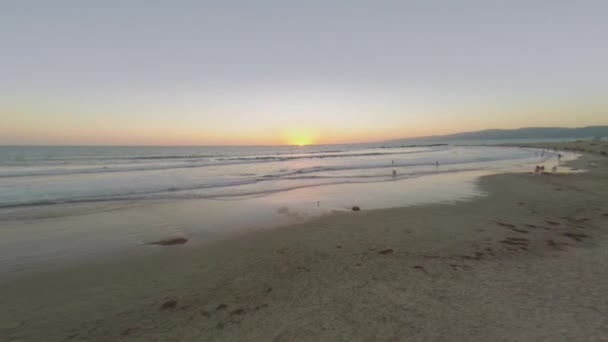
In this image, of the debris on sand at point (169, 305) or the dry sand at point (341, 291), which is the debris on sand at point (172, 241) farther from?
the debris on sand at point (169, 305)

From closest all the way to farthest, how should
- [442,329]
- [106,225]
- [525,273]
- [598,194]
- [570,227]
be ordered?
[442,329], [525,273], [570,227], [106,225], [598,194]

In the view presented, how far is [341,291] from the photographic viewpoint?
5.62m

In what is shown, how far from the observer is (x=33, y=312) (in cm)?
522

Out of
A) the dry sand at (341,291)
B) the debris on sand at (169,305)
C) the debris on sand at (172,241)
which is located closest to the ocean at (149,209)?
the debris on sand at (172,241)

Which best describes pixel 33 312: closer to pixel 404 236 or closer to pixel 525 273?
pixel 404 236

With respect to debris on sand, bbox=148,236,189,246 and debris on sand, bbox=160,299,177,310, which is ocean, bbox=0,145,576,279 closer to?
debris on sand, bbox=148,236,189,246

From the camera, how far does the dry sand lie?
14.7ft

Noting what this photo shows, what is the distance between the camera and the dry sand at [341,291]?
14.7ft

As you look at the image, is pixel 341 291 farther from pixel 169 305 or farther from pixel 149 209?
pixel 149 209

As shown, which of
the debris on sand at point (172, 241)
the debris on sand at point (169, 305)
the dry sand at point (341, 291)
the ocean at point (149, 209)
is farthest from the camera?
the debris on sand at point (172, 241)

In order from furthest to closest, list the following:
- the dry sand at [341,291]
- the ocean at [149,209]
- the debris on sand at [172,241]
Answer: the debris on sand at [172,241], the ocean at [149,209], the dry sand at [341,291]

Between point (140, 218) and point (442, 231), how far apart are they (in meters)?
11.8

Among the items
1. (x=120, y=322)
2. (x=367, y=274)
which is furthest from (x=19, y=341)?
(x=367, y=274)

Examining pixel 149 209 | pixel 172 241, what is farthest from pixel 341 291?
pixel 149 209
